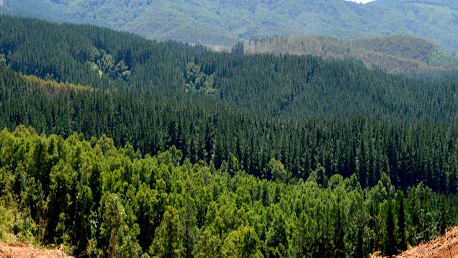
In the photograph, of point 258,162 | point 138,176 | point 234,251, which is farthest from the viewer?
point 258,162

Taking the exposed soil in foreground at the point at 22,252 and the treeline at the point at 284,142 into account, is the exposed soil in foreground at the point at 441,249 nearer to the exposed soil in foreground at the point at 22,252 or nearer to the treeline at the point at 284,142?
the exposed soil in foreground at the point at 22,252

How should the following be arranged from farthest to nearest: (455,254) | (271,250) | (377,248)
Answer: (271,250), (377,248), (455,254)

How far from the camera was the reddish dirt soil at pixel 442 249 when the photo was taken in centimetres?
4066

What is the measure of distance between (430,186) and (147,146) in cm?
10248

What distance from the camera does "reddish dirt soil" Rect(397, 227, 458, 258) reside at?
40656 mm

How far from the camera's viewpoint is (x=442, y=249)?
4191cm

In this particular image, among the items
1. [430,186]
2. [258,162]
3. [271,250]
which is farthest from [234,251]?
[430,186]

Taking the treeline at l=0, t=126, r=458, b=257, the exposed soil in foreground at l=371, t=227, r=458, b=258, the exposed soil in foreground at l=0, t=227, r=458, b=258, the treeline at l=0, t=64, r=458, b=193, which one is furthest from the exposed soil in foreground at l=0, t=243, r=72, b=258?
the treeline at l=0, t=64, r=458, b=193

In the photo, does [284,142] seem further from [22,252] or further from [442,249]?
[22,252]

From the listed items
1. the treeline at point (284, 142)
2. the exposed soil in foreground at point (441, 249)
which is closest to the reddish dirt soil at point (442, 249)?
the exposed soil in foreground at point (441, 249)

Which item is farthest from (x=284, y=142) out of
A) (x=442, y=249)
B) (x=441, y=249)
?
(x=442, y=249)

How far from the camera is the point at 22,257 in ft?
134

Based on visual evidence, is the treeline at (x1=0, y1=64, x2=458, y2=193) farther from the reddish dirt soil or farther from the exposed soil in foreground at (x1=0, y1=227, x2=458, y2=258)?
the exposed soil in foreground at (x1=0, y1=227, x2=458, y2=258)

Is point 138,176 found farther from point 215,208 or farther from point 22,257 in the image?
point 22,257
